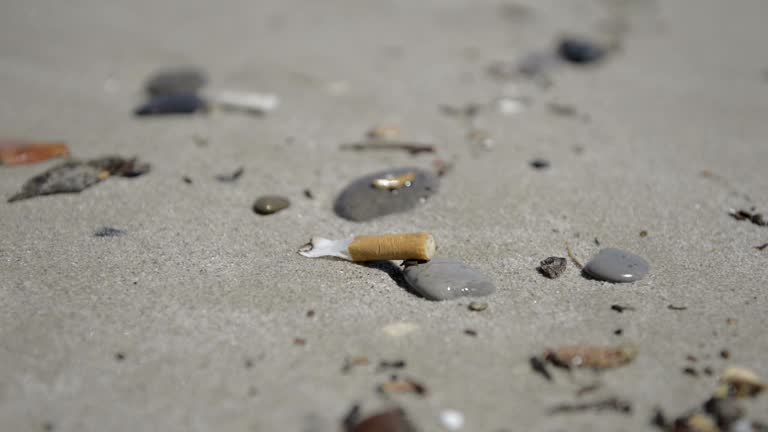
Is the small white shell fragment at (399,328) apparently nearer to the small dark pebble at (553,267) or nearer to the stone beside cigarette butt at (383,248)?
the stone beside cigarette butt at (383,248)

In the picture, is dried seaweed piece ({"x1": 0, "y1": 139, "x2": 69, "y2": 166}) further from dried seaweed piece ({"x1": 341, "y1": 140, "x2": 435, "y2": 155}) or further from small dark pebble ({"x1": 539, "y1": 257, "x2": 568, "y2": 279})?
small dark pebble ({"x1": 539, "y1": 257, "x2": 568, "y2": 279})

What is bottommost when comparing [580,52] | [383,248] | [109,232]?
[109,232]

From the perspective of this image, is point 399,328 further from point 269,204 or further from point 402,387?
point 269,204

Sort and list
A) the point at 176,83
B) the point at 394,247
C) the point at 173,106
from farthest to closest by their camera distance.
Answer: the point at 176,83 < the point at 173,106 < the point at 394,247

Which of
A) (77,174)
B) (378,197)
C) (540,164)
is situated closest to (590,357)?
(378,197)

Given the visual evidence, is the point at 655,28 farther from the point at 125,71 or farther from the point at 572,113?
the point at 125,71
